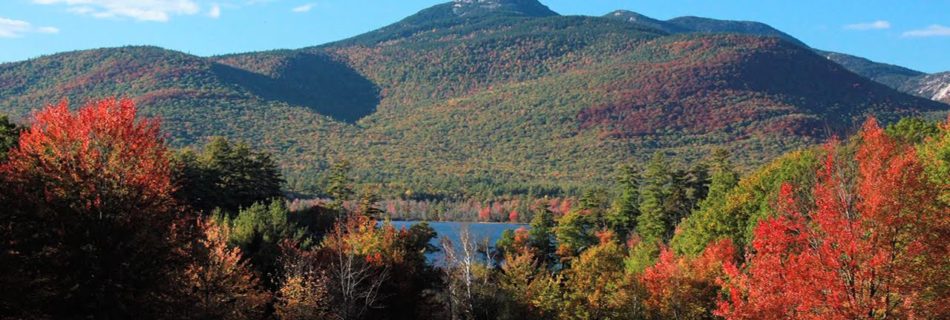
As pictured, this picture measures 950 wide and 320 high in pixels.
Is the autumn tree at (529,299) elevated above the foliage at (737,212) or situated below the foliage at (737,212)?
below

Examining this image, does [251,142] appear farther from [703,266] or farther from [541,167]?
[703,266]

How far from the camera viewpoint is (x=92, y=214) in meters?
20.2

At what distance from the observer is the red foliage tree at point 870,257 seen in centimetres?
1959

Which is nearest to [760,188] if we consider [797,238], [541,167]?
[797,238]

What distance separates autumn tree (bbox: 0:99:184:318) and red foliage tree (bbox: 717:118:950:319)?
49.6 ft

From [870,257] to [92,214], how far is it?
1914 centimetres

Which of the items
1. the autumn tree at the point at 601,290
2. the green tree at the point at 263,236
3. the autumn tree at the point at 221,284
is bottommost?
the autumn tree at the point at 601,290

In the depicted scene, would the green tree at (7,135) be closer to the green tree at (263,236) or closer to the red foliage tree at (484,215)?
the green tree at (263,236)

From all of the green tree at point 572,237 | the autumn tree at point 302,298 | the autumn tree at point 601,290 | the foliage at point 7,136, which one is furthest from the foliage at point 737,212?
the foliage at point 7,136

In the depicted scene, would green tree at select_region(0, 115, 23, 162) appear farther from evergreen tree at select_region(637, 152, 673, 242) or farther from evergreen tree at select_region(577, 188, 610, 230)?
evergreen tree at select_region(577, 188, 610, 230)

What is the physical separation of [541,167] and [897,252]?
171 metres

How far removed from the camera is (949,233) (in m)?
20.3

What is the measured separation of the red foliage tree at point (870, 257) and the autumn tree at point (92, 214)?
49.6 ft

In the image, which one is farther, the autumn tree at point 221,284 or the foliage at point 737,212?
the foliage at point 737,212
